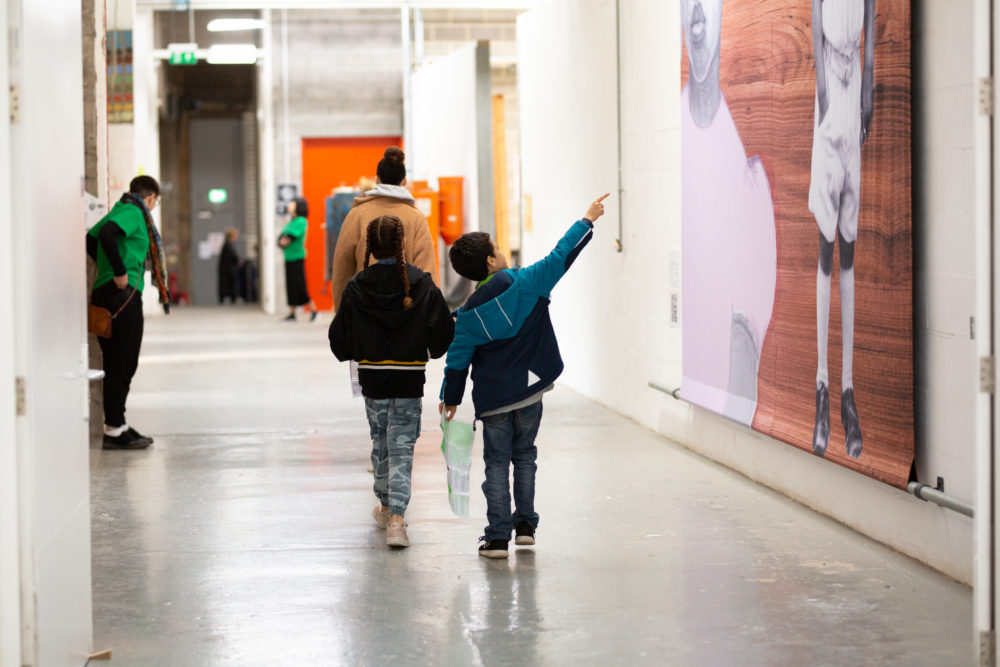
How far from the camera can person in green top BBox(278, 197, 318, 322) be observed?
635 inches

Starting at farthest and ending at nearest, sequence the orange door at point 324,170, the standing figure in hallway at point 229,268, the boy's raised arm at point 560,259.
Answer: the standing figure in hallway at point 229,268
the orange door at point 324,170
the boy's raised arm at point 560,259

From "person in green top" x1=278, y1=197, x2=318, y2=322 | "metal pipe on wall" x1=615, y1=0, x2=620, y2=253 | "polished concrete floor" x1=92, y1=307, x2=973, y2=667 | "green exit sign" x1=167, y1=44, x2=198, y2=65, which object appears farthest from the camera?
"green exit sign" x1=167, y1=44, x2=198, y2=65

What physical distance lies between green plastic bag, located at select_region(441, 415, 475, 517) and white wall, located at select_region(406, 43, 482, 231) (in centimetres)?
1000

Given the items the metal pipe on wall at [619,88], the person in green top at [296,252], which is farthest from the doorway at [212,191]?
the metal pipe on wall at [619,88]

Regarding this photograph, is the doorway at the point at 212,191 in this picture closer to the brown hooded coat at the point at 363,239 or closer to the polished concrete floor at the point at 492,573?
the polished concrete floor at the point at 492,573

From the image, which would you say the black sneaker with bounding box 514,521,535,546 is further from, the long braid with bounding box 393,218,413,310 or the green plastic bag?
the long braid with bounding box 393,218,413,310

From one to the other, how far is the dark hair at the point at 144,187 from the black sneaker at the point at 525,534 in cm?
331

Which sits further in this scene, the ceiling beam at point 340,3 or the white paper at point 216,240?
the white paper at point 216,240

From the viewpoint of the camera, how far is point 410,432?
16.6 ft

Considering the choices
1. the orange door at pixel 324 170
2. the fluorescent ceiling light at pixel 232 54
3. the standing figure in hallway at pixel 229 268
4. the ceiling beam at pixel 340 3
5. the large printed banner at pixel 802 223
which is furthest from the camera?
the standing figure in hallway at pixel 229 268

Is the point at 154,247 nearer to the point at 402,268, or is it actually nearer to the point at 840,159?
the point at 402,268

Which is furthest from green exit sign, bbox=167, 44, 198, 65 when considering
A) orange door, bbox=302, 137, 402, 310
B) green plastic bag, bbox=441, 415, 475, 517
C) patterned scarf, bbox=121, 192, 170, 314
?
green plastic bag, bbox=441, 415, 475, 517

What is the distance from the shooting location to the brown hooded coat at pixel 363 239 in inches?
248

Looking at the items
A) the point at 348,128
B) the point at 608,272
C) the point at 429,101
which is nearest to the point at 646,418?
the point at 608,272
